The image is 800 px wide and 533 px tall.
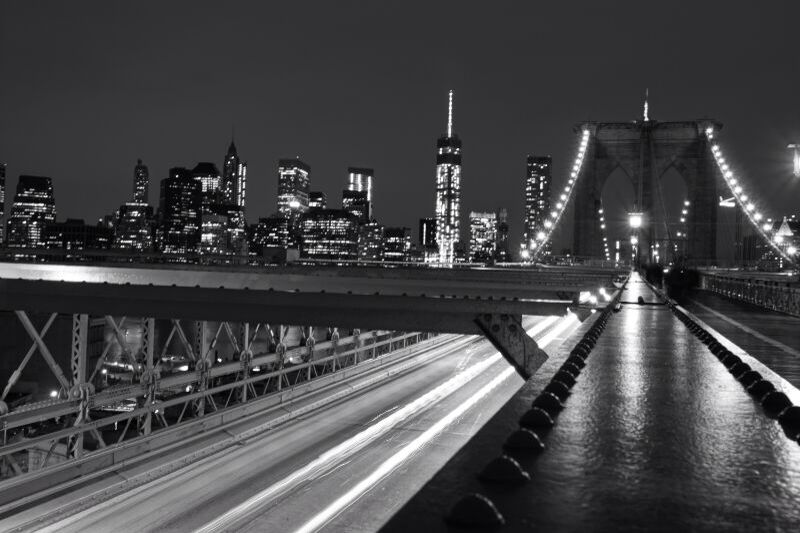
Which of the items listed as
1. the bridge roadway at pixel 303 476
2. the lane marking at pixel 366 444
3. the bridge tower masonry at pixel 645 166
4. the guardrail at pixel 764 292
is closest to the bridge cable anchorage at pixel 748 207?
the bridge tower masonry at pixel 645 166

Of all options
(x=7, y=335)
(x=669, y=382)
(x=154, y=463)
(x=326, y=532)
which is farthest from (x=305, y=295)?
(x=7, y=335)

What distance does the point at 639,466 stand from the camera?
298 centimetres

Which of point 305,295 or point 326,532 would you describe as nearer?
point 326,532

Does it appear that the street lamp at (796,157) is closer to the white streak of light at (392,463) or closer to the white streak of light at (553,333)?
the white streak of light at (553,333)

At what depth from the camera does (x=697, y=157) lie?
334 ft

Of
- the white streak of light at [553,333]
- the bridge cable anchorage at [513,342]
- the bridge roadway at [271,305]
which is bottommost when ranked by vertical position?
the white streak of light at [553,333]

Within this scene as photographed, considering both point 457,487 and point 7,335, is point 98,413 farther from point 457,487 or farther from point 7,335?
point 457,487

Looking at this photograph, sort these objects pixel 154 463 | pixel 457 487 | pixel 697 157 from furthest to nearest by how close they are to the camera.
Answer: pixel 697 157
pixel 154 463
pixel 457 487

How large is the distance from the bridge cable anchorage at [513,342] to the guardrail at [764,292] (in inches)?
532

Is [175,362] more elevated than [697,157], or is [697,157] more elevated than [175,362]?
[697,157]

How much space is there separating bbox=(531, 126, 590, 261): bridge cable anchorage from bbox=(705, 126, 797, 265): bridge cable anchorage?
1660cm

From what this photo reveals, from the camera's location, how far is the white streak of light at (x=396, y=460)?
10670 mm

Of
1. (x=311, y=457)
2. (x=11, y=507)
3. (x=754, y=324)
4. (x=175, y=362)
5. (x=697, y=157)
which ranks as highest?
(x=697, y=157)

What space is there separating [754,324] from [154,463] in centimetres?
1265
